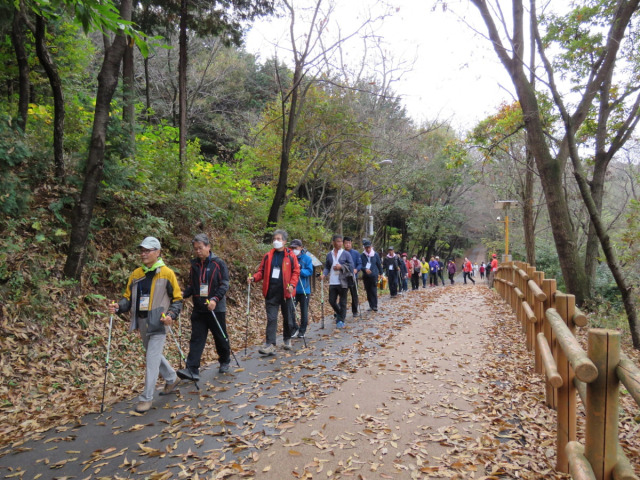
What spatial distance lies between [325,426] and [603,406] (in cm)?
288

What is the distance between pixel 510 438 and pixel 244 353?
4.86 meters

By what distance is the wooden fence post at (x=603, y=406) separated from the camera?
7.86ft

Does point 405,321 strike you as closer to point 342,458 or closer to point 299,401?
point 299,401

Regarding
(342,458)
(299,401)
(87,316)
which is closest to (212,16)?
(87,316)

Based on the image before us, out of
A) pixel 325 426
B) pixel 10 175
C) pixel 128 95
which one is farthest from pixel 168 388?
pixel 128 95

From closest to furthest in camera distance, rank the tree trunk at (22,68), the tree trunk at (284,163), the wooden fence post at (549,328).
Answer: the wooden fence post at (549,328) → the tree trunk at (22,68) → the tree trunk at (284,163)

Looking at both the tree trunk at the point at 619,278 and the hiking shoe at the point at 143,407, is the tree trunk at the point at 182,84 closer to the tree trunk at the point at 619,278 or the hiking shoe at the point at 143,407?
the hiking shoe at the point at 143,407

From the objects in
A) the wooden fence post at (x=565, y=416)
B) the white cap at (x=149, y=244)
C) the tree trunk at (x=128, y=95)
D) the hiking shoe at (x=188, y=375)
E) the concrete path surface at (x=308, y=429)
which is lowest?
the concrete path surface at (x=308, y=429)

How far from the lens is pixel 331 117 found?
57.1 feet

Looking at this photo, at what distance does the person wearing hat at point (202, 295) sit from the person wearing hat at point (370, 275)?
6160 mm

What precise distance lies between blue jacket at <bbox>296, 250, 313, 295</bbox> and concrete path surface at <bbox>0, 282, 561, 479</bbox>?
1476 mm

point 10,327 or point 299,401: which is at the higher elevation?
point 10,327

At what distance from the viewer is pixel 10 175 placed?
749 centimetres

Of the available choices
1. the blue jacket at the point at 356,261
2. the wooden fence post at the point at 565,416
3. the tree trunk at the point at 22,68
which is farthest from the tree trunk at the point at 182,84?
the wooden fence post at the point at 565,416
